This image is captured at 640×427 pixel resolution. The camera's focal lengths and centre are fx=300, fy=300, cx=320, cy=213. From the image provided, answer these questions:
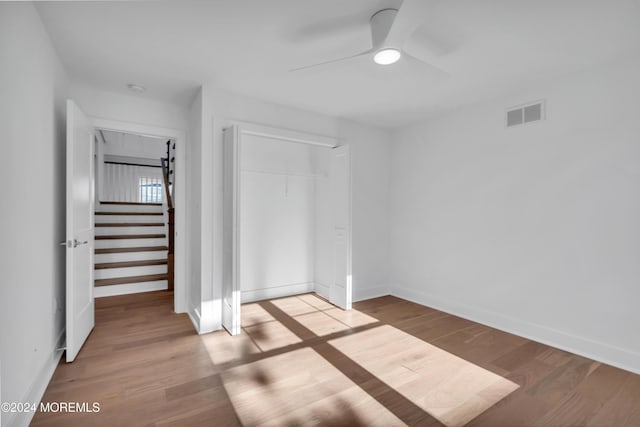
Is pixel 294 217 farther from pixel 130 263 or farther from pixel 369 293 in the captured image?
pixel 130 263

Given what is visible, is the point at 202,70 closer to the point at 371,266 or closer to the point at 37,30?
the point at 37,30

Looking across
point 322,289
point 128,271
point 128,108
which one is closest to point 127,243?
point 128,271

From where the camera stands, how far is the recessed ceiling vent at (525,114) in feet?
9.68

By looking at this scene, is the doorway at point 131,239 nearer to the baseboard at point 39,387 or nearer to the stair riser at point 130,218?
the stair riser at point 130,218

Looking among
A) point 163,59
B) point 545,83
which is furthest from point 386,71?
point 163,59

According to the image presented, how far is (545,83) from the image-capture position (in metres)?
2.90

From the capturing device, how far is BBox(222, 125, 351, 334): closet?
3879 mm

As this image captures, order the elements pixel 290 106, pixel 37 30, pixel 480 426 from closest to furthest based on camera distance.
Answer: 1. pixel 480 426
2. pixel 37 30
3. pixel 290 106

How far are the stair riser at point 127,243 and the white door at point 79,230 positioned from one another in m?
2.01

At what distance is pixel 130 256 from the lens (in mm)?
4766

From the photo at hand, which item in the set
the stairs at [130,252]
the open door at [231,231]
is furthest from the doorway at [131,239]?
the open door at [231,231]

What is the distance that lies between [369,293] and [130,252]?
3.77 metres

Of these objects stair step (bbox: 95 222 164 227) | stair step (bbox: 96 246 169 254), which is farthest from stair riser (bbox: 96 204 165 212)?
stair step (bbox: 96 246 169 254)

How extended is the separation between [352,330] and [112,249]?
395 centimetres
